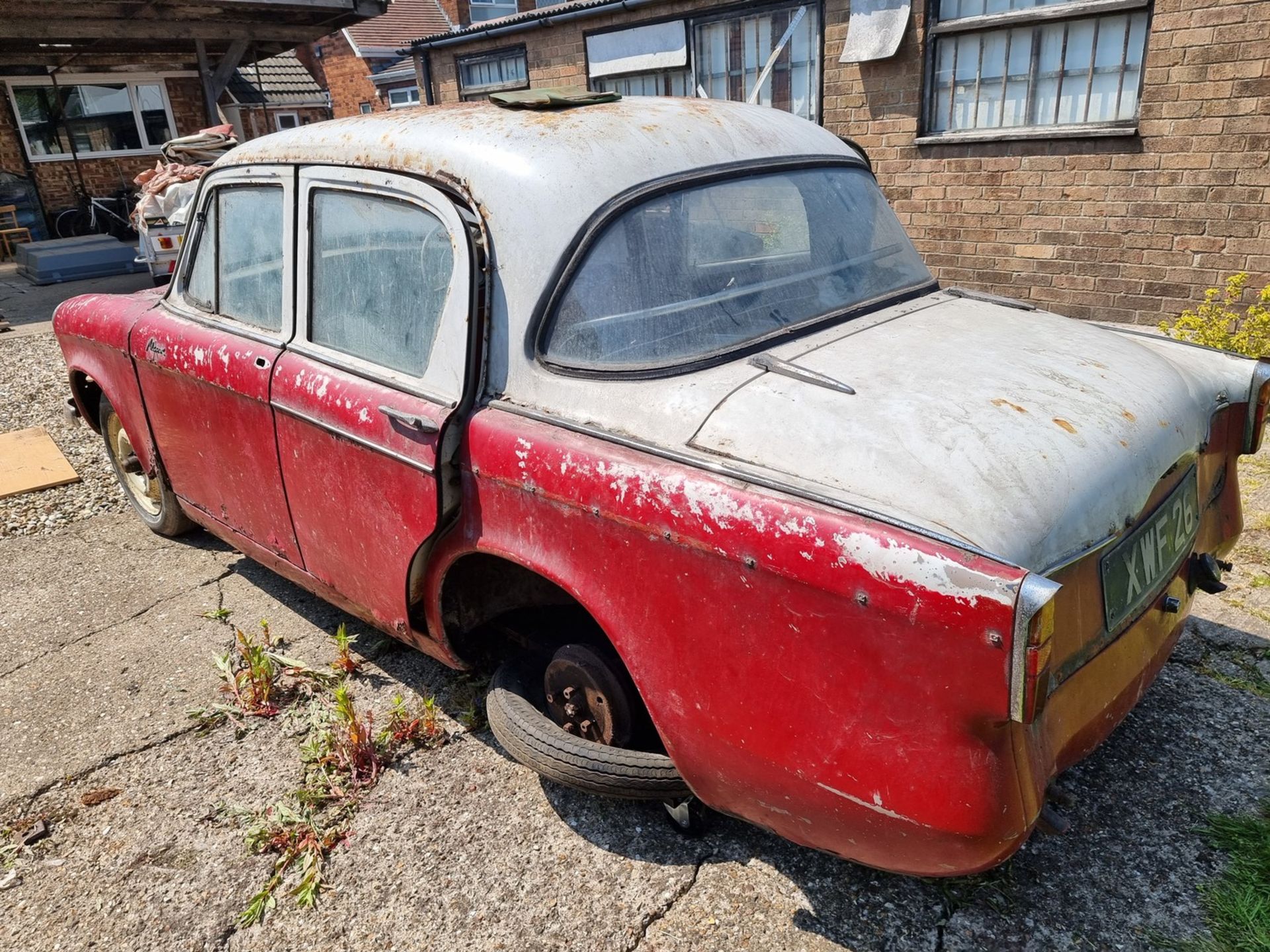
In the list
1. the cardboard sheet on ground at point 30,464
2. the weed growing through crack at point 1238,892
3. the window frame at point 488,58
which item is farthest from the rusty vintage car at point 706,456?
the window frame at point 488,58

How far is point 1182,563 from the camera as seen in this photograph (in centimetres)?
232

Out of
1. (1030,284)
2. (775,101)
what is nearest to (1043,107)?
(1030,284)

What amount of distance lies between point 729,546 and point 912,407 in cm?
52

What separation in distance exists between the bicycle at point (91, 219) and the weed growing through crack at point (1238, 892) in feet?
59.5

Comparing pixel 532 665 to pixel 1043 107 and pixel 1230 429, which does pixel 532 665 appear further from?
pixel 1043 107

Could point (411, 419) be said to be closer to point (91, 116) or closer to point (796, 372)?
point (796, 372)

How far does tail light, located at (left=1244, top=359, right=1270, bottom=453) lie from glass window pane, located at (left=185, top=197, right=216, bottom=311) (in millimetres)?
3471

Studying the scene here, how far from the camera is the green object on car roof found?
275 centimetres

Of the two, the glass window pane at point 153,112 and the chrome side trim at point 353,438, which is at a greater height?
the glass window pane at point 153,112

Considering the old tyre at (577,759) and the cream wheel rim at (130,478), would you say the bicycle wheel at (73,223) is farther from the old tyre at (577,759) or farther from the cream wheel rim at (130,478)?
the old tyre at (577,759)

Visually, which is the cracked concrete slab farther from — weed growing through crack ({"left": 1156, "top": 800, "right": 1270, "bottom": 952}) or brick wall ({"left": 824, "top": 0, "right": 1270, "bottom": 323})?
brick wall ({"left": 824, "top": 0, "right": 1270, "bottom": 323})

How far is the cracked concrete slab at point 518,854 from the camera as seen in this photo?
2.21 m

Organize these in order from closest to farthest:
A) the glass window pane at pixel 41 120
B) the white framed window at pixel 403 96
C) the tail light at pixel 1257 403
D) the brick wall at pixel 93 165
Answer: the tail light at pixel 1257 403 → the brick wall at pixel 93 165 → the glass window pane at pixel 41 120 → the white framed window at pixel 403 96

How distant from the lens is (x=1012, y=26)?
6.48 meters
